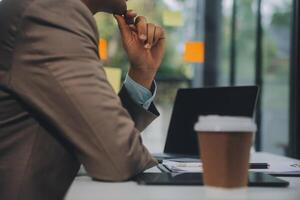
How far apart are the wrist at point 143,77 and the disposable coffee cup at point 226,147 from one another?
24.2 inches

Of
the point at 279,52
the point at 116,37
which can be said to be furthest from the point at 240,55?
the point at 116,37

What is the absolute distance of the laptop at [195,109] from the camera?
1.69 metres

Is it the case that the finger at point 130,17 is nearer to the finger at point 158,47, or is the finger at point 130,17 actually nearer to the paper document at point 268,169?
the finger at point 158,47

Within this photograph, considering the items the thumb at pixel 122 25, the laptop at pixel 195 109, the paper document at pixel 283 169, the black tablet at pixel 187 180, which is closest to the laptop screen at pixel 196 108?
the laptop at pixel 195 109

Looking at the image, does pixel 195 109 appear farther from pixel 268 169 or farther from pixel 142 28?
pixel 268 169

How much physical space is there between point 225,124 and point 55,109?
0.39m

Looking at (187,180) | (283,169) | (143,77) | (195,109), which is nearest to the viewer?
(187,180)

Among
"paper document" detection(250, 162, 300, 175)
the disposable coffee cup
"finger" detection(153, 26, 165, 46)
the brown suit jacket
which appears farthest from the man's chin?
the disposable coffee cup

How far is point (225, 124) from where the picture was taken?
794mm

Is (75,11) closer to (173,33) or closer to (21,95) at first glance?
(21,95)

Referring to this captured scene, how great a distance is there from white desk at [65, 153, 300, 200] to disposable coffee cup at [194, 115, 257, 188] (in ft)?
0.07

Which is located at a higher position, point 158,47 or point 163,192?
point 158,47

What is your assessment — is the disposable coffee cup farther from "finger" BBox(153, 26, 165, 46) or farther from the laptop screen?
the laptop screen

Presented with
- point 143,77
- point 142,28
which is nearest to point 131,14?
point 142,28
